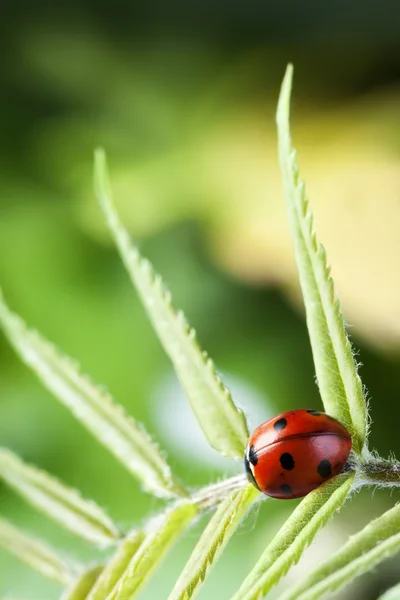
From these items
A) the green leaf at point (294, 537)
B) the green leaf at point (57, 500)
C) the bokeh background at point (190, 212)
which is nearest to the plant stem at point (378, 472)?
the green leaf at point (294, 537)

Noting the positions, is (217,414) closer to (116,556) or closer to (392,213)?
(116,556)

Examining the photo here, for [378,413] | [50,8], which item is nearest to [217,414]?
[378,413]

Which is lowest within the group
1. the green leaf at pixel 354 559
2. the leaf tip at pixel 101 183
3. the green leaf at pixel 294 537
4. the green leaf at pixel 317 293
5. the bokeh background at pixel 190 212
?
the bokeh background at pixel 190 212

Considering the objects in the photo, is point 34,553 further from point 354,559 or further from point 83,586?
point 354,559

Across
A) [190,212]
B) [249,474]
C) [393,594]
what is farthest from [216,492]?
[190,212]

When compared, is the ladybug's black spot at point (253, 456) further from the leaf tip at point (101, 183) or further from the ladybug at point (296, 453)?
the leaf tip at point (101, 183)

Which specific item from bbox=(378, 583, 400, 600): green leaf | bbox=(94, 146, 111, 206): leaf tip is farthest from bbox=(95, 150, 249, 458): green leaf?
bbox=(378, 583, 400, 600): green leaf
